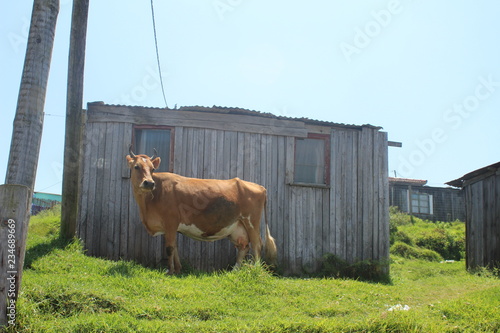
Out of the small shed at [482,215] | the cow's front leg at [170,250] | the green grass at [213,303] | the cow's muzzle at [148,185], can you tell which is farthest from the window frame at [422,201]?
the cow's muzzle at [148,185]

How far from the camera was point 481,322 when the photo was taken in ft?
23.8

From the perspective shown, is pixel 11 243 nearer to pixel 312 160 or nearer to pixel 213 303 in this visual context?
pixel 213 303

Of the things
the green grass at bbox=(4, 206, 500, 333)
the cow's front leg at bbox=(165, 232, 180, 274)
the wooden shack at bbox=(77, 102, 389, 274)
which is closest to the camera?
the green grass at bbox=(4, 206, 500, 333)

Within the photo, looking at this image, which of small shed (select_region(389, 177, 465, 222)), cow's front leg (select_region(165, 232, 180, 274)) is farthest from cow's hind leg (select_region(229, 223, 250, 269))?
small shed (select_region(389, 177, 465, 222))

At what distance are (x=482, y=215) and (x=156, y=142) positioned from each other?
10.3 m

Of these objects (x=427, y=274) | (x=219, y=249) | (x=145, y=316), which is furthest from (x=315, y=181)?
(x=145, y=316)

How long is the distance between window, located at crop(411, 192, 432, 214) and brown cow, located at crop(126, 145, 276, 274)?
24.6m

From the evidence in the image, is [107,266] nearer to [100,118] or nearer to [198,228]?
[198,228]

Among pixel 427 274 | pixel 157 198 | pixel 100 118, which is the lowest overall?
pixel 427 274

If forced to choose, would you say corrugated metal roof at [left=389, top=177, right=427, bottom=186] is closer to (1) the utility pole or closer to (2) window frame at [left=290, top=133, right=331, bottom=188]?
(2) window frame at [left=290, top=133, right=331, bottom=188]

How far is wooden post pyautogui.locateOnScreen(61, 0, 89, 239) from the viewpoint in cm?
1089

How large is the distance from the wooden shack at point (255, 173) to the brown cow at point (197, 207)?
41.6 inches

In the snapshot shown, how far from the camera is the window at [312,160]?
13.2 metres

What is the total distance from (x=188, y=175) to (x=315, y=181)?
3.49 metres
